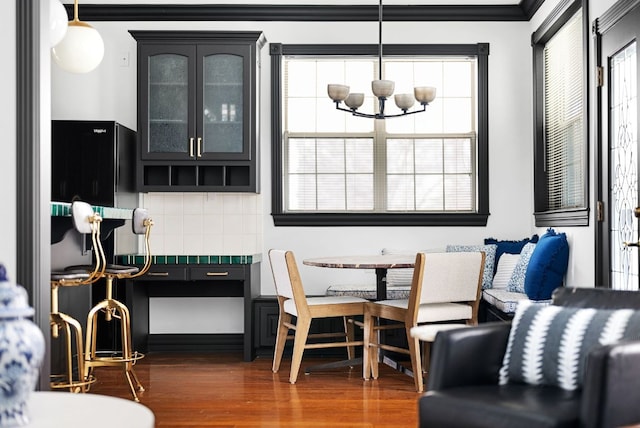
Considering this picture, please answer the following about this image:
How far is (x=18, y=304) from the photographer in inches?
66.5

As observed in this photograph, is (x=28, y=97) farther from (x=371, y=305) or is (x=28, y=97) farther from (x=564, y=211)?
(x=564, y=211)

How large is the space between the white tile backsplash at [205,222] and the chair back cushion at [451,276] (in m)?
2.10

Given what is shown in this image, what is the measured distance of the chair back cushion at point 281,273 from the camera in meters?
5.27

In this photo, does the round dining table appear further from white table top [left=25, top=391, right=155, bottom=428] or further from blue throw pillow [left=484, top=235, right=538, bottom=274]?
white table top [left=25, top=391, right=155, bottom=428]

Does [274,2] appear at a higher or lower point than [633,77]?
higher

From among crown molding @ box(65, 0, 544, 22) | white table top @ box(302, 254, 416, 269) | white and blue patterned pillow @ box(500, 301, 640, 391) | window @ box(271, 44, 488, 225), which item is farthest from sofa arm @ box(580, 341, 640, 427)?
crown molding @ box(65, 0, 544, 22)

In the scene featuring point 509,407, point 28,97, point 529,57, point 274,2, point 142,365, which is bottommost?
point 142,365

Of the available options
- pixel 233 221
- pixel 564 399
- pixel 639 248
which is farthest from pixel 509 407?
pixel 233 221

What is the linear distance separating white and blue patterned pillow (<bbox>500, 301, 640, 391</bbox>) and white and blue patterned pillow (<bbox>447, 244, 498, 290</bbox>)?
3255 mm

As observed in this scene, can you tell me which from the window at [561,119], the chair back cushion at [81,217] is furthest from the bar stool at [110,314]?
the window at [561,119]

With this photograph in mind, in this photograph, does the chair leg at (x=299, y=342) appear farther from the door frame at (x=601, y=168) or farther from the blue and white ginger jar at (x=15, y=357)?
the blue and white ginger jar at (x=15, y=357)

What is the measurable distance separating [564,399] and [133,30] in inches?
193

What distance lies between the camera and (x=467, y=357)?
3002 millimetres

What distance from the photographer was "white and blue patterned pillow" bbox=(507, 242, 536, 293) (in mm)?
5871
